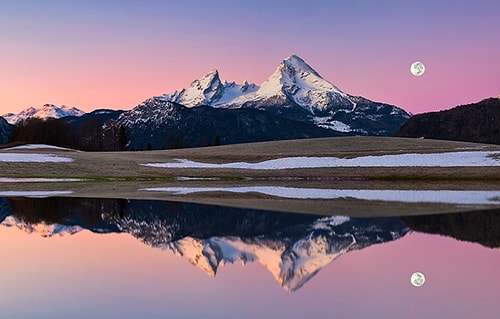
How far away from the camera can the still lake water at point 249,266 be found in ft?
37.3

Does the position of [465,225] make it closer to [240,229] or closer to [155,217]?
[240,229]

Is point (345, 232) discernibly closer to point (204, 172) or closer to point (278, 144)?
point (204, 172)

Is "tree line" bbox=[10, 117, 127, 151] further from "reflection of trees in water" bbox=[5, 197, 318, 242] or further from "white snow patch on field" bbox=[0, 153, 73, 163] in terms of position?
"reflection of trees in water" bbox=[5, 197, 318, 242]

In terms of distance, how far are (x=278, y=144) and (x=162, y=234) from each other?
79.7m

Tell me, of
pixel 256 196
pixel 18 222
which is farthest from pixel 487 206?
pixel 18 222

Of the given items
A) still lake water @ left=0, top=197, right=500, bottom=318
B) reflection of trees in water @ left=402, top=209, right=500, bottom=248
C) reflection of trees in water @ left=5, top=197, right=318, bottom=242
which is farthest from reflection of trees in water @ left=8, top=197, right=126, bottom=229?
reflection of trees in water @ left=402, top=209, right=500, bottom=248

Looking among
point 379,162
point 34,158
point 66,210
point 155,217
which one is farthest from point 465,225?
point 34,158

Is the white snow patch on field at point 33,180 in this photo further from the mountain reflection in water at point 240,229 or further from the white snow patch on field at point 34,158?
the mountain reflection in water at point 240,229

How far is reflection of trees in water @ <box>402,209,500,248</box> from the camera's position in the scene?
64.3 ft

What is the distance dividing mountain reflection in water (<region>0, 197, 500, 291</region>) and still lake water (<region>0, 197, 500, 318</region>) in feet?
0.22

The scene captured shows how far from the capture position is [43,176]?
5781cm

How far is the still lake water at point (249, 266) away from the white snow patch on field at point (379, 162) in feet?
127

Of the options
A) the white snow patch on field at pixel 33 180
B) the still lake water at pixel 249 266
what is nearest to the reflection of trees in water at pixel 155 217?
the still lake water at pixel 249 266

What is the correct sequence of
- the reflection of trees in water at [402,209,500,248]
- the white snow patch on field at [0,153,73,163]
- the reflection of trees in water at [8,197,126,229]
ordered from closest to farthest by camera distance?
the reflection of trees in water at [402,209,500,248] < the reflection of trees in water at [8,197,126,229] < the white snow patch on field at [0,153,73,163]
